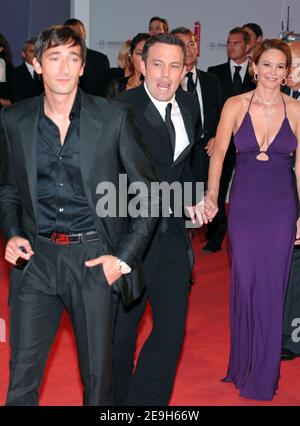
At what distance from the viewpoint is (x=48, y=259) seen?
149 inches

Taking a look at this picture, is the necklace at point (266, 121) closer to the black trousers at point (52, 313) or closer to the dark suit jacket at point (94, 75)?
the black trousers at point (52, 313)

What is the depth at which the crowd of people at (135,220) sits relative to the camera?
12.4 ft

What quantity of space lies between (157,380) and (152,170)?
1126 mm

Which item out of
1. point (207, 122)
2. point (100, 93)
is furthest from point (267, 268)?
point (100, 93)

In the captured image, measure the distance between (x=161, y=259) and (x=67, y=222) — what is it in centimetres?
93

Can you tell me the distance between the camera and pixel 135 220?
3.88 meters

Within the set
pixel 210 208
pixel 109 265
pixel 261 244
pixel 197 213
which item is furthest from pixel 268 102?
pixel 109 265

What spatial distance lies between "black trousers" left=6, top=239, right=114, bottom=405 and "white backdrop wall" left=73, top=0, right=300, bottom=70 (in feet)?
32.3

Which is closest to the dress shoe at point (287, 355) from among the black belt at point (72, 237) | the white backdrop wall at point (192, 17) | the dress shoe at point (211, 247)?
the black belt at point (72, 237)

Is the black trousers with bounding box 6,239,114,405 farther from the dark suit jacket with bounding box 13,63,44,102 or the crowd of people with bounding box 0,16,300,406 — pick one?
the dark suit jacket with bounding box 13,63,44,102

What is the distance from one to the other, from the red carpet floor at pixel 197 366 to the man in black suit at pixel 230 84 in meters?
1.96

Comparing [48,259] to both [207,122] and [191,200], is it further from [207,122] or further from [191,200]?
[207,122]

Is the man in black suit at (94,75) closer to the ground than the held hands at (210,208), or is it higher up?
higher up
